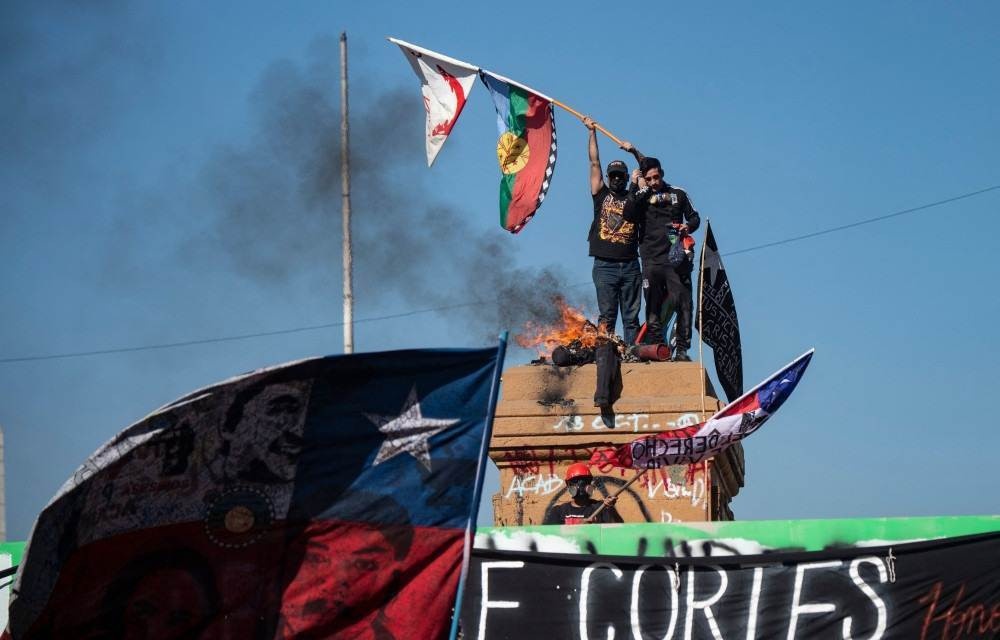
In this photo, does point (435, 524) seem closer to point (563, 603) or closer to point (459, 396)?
point (459, 396)

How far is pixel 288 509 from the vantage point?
8.78 meters

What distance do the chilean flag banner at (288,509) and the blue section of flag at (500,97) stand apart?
10.4 metres

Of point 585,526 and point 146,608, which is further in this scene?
point 585,526

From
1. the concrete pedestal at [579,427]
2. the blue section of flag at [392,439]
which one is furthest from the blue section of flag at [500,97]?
the blue section of flag at [392,439]

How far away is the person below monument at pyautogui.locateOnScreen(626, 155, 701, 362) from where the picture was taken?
54.7 ft

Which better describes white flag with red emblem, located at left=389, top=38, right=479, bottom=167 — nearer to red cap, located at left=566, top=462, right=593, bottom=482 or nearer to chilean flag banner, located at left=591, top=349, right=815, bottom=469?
red cap, located at left=566, top=462, right=593, bottom=482

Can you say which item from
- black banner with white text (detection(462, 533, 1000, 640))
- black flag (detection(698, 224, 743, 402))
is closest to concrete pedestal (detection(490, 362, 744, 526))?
black flag (detection(698, 224, 743, 402))

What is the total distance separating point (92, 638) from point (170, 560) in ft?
1.72

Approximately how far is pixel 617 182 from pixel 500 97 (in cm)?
271

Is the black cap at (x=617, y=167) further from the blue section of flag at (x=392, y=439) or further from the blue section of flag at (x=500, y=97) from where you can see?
the blue section of flag at (x=392, y=439)

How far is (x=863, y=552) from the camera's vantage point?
11.6m

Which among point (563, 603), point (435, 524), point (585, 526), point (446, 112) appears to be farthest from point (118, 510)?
point (446, 112)

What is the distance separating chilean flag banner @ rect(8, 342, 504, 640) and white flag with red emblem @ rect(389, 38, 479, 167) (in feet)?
35.1

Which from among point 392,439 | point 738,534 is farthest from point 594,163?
point 392,439
